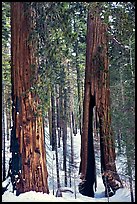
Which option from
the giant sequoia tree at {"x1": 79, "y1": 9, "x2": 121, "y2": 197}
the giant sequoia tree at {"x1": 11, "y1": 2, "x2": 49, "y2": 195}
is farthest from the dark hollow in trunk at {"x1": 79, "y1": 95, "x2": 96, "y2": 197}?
the giant sequoia tree at {"x1": 11, "y1": 2, "x2": 49, "y2": 195}

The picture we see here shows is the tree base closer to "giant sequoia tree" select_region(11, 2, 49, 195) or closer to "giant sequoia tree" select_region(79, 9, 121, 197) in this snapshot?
"giant sequoia tree" select_region(79, 9, 121, 197)

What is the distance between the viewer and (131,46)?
6.95 meters

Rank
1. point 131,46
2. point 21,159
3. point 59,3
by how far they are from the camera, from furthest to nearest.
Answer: point 131,46, point 59,3, point 21,159

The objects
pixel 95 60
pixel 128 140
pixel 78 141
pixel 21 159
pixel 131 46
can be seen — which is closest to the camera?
pixel 21 159

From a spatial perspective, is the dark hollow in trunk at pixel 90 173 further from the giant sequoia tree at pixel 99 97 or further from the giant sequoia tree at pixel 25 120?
the giant sequoia tree at pixel 25 120

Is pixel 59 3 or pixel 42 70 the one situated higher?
pixel 59 3

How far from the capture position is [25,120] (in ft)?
19.0

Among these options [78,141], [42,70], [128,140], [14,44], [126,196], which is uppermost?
[14,44]

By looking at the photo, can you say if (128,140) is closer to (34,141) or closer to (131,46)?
(131,46)

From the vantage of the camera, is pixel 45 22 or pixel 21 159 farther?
pixel 45 22

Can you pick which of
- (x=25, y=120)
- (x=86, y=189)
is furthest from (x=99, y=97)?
(x=25, y=120)

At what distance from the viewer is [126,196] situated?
8.34 m

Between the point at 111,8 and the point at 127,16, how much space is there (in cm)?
40

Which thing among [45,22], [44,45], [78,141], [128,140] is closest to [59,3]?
[45,22]
